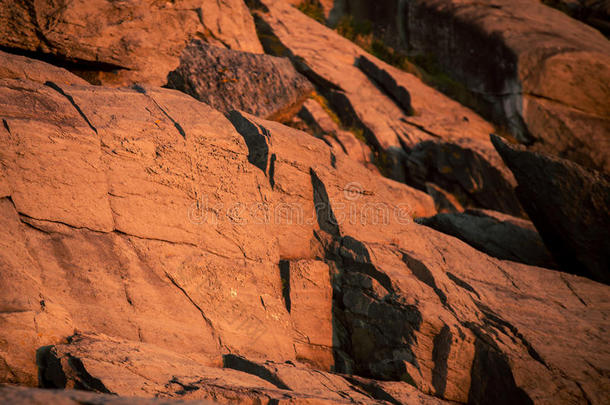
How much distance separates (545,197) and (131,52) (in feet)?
27.8

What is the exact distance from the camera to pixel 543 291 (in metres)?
7.56

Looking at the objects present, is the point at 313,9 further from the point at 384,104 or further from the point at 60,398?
the point at 60,398

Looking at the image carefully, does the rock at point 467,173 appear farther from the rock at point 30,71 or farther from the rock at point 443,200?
the rock at point 30,71

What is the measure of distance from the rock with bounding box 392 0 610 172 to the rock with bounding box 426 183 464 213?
4.24 metres

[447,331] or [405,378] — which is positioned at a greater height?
[447,331]

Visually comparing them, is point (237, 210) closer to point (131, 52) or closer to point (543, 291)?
point (131, 52)

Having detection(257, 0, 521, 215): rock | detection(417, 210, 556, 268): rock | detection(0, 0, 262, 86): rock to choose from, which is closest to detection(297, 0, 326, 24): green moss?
detection(257, 0, 521, 215): rock

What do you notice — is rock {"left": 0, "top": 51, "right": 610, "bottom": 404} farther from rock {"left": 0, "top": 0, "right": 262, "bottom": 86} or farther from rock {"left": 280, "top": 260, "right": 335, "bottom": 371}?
rock {"left": 0, "top": 0, "right": 262, "bottom": 86}

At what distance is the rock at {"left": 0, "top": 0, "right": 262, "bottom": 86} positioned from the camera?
7133mm

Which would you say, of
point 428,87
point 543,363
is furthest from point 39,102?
point 428,87

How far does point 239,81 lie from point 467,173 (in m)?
6.64

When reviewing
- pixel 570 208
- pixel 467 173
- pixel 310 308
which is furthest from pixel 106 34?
pixel 467 173

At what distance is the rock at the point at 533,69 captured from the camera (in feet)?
48.0

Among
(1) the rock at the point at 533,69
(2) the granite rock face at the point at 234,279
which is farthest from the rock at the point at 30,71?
(1) the rock at the point at 533,69
